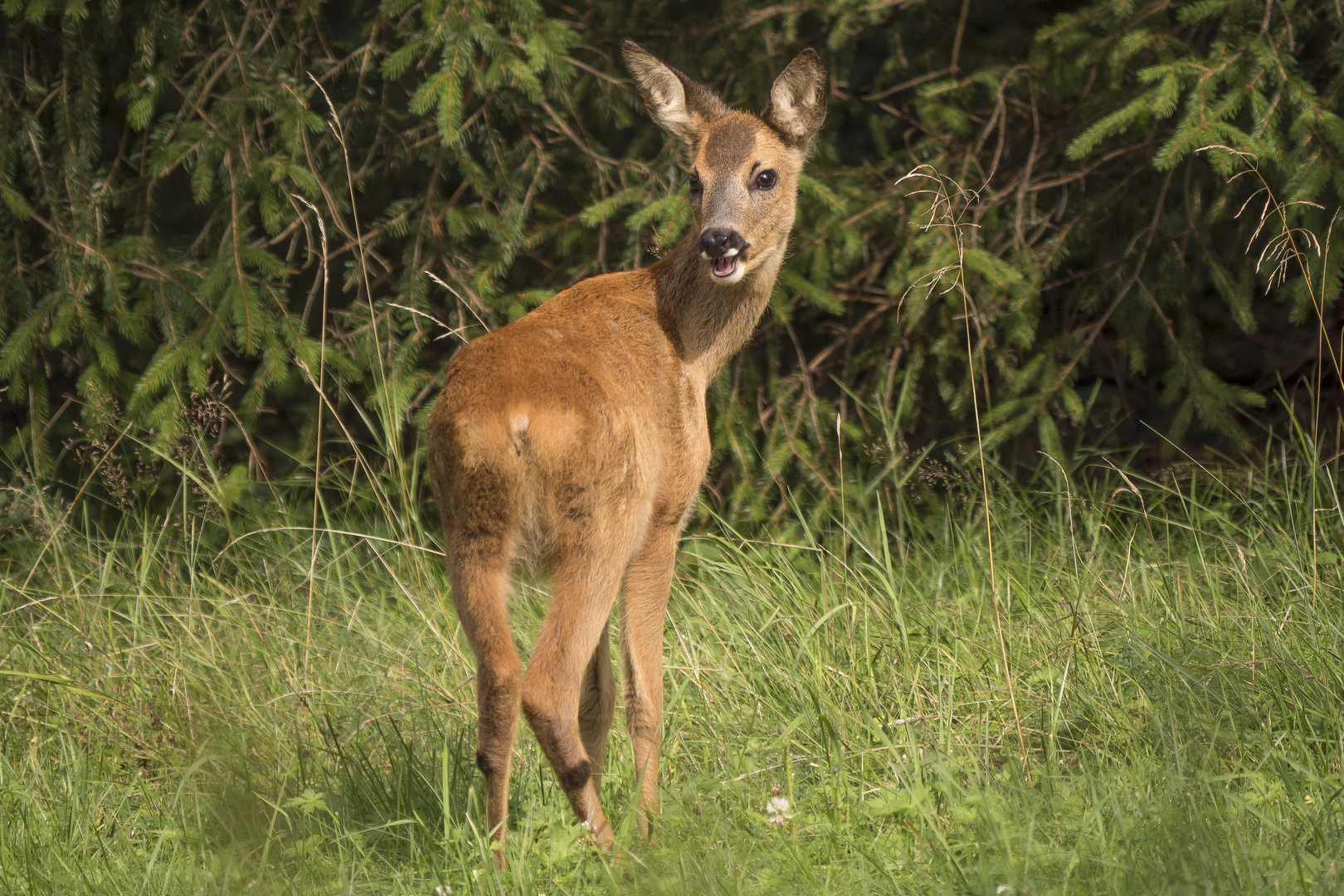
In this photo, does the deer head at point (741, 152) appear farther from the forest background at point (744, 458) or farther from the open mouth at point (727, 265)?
the forest background at point (744, 458)

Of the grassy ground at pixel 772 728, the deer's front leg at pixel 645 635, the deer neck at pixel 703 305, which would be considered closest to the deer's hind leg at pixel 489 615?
the grassy ground at pixel 772 728

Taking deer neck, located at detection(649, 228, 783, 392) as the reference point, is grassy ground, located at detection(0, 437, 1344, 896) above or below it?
below

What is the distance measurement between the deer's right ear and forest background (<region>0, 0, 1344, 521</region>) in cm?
51

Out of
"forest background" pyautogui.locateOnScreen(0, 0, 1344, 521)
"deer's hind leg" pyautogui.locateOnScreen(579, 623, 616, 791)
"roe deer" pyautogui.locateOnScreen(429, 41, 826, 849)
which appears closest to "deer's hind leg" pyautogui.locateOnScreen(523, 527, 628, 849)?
"roe deer" pyautogui.locateOnScreen(429, 41, 826, 849)

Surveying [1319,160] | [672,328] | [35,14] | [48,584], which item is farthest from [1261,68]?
[48,584]

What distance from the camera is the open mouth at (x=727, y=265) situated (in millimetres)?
3564

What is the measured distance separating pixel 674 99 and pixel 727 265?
88 cm

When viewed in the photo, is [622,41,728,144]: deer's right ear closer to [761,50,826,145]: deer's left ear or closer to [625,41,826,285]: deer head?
[625,41,826,285]: deer head

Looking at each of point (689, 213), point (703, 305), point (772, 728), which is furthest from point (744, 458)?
point (772, 728)

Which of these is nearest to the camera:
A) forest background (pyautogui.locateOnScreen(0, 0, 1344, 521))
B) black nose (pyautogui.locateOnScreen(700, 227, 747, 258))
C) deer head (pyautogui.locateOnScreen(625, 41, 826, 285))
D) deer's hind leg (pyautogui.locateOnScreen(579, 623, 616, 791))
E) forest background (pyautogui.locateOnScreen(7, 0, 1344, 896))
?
forest background (pyautogui.locateOnScreen(7, 0, 1344, 896))

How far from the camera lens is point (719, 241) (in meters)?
3.56

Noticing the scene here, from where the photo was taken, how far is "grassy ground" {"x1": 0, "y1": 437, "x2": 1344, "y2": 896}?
8.49 ft

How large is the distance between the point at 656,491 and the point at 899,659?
3.06 ft

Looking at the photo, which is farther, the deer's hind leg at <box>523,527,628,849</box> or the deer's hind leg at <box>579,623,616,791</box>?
the deer's hind leg at <box>579,623,616,791</box>
